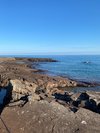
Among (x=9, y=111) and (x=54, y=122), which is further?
(x=9, y=111)

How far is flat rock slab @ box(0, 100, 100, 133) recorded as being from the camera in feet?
47.2

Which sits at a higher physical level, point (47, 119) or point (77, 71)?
point (47, 119)

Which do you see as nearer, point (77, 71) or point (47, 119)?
point (47, 119)

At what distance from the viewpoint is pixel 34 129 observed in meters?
14.4

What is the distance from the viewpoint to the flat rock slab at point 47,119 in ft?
47.2

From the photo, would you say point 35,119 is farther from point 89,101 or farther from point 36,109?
point 89,101

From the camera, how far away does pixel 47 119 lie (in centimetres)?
1520

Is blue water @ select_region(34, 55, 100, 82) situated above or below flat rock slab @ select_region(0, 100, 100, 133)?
below

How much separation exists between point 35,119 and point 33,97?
325cm

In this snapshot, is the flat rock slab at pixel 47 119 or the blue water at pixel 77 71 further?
the blue water at pixel 77 71

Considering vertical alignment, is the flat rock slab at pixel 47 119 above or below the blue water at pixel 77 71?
above

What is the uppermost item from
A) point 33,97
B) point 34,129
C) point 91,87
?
point 33,97

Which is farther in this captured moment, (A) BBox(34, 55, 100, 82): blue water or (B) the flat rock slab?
(A) BBox(34, 55, 100, 82): blue water

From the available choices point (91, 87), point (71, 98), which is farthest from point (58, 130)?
point (91, 87)
